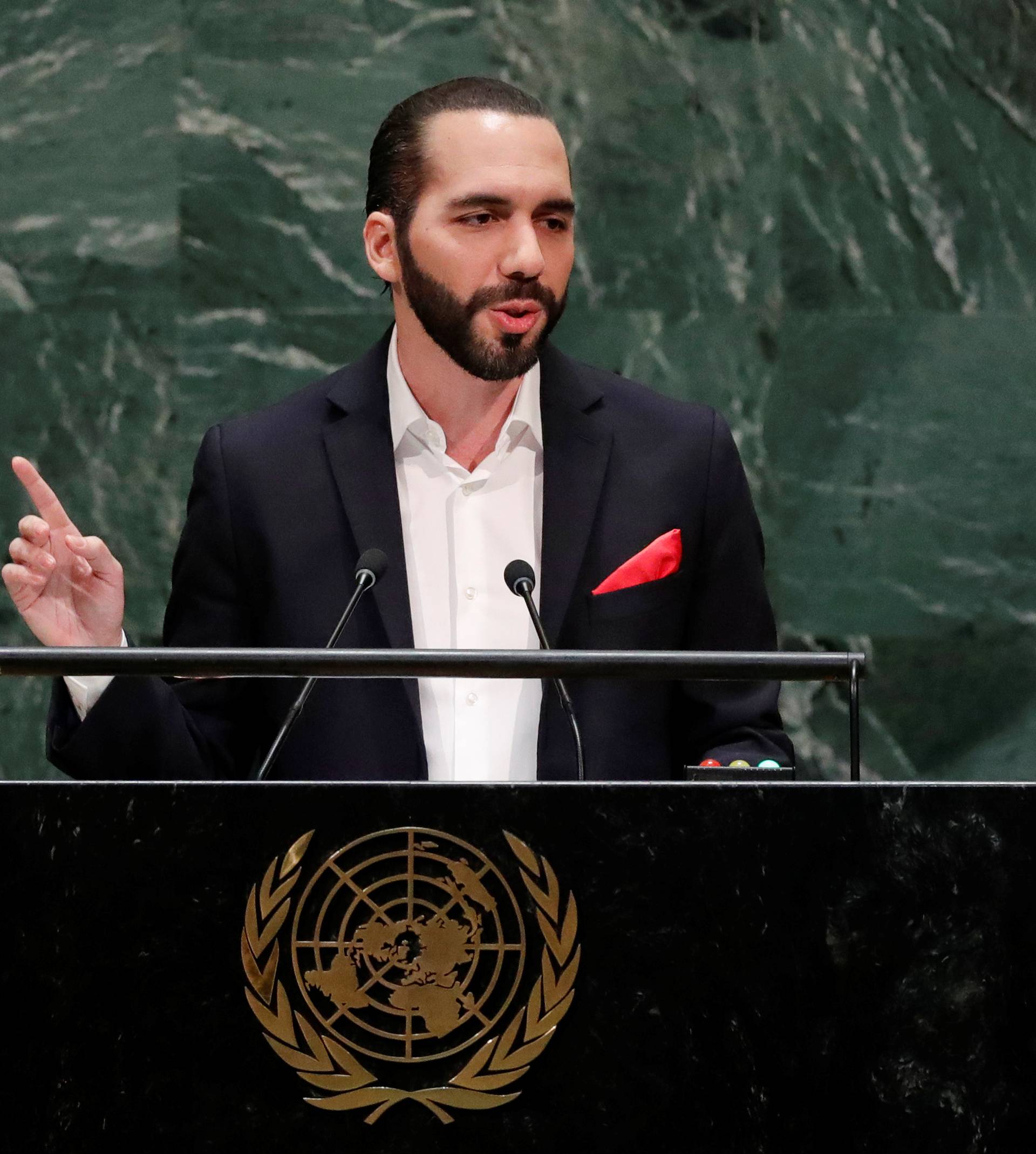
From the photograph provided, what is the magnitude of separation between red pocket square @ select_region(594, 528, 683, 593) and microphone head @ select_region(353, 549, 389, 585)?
46 cm

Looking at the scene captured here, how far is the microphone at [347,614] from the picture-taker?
182cm

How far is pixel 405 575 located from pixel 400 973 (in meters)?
0.84

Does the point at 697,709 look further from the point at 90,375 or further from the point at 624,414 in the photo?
the point at 90,375

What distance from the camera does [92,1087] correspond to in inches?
60.8

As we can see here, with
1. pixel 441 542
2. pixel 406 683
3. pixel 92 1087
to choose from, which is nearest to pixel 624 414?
pixel 441 542

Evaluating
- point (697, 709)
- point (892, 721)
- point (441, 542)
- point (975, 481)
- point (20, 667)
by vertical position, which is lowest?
point (892, 721)

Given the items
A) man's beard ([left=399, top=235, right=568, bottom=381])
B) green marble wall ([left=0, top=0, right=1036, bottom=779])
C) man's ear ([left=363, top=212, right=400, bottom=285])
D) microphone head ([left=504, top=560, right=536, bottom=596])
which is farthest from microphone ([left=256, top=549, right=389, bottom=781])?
green marble wall ([left=0, top=0, right=1036, bottom=779])

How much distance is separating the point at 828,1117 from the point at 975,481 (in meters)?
2.61

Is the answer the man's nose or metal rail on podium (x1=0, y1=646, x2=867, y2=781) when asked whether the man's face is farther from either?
metal rail on podium (x1=0, y1=646, x2=867, y2=781)

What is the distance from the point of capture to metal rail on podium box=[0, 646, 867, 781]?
5.27 feet


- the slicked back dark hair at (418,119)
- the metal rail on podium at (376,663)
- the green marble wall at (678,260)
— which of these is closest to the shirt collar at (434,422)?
the slicked back dark hair at (418,119)

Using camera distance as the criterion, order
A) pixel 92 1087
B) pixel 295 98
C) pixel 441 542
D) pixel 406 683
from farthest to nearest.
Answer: pixel 295 98
pixel 441 542
pixel 406 683
pixel 92 1087

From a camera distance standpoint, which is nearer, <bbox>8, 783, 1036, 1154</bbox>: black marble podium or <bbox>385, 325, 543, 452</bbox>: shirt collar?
<bbox>8, 783, 1036, 1154</bbox>: black marble podium

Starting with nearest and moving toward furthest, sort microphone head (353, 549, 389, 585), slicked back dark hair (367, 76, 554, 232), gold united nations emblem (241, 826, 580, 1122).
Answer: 1. gold united nations emblem (241, 826, 580, 1122)
2. microphone head (353, 549, 389, 585)
3. slicked back dark hair (367, 76, 554, 232)
